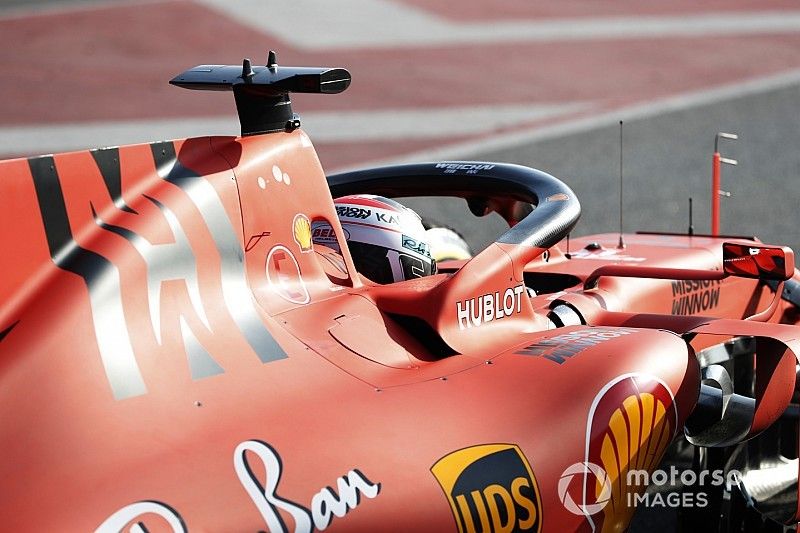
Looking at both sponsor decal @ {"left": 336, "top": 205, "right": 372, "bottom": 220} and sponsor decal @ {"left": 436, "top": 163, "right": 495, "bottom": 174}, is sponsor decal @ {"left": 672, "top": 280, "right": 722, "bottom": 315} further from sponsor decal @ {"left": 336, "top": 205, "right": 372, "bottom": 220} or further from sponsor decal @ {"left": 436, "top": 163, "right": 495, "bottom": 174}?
sponsor decal @ {"left": 336, "top": 205, "right": 372, "bottom": 220}

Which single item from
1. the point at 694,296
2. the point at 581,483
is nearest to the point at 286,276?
the point at 581,483

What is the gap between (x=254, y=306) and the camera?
3426 millimetres

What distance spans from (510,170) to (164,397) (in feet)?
7.29

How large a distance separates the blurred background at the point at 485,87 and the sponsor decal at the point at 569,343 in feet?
18.4

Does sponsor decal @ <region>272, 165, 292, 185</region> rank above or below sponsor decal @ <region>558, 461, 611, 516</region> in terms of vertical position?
above

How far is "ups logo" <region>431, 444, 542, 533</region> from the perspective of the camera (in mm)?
3256

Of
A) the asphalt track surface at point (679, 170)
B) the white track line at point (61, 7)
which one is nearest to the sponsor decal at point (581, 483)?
the asphalt track surface at point (679, 170)

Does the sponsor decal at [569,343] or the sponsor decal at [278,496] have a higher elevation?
the sponsor decal at [569,343]

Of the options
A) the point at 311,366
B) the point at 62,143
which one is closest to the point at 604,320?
the point at 311,366

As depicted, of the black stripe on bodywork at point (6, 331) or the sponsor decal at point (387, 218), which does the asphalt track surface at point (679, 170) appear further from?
the black stripe on bodywork at point (6, 331)

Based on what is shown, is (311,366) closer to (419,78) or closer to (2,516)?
(2,516)

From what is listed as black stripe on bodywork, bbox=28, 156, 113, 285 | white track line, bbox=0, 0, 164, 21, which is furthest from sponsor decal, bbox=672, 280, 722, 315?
white track line, bbox=0, 0, 164, 21

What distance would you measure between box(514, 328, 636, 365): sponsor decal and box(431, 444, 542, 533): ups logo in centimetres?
40

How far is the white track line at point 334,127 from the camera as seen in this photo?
41.8 feet
